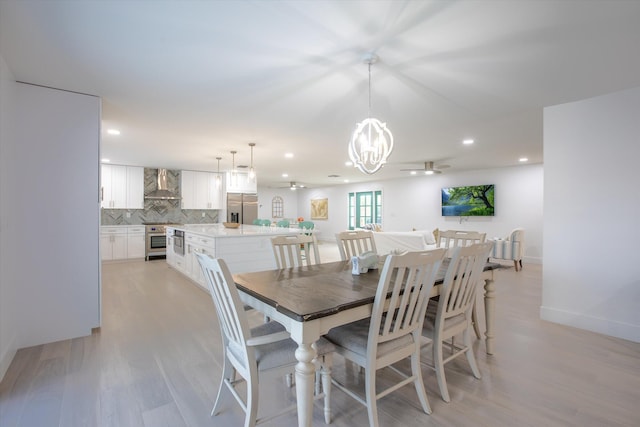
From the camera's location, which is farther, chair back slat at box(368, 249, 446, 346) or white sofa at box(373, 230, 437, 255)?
white sofa at box(373, 230, 437, 255)

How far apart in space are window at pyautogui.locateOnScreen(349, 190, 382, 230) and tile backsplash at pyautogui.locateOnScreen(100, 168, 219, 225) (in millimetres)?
5291

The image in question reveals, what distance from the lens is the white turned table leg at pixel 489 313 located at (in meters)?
2.51

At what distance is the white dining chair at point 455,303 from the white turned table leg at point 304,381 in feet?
3.19

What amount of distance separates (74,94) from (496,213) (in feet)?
27.5

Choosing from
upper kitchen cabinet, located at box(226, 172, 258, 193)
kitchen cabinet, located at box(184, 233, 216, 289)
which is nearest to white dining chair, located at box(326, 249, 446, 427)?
kitchen cabinet, located at box(184, 233, 216, 289)

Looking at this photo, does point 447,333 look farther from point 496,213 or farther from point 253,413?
point 496,213

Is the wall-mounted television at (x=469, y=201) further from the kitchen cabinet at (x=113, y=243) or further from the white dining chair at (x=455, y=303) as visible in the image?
the kitchen cabinet at (x=113, y=243)

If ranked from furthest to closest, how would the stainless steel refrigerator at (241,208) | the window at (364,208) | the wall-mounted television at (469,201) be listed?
the window at (364,208), the stainless steel refrigerator at (241,208), the wall-mounted television at (469,201)

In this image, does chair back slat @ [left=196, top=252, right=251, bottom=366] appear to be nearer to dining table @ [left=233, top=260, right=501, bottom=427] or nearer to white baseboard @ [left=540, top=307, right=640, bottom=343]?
dining table @ [left=233, top=260, right=501, bottom=427]

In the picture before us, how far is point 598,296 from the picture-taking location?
9.85 feet

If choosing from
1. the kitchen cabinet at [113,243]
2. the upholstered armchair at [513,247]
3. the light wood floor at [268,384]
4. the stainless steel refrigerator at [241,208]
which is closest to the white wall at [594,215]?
the light wood floor at [268,384]

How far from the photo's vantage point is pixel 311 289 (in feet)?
5.84

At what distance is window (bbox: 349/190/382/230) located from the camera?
10.5 meters

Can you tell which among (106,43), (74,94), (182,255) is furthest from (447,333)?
(182,255)
